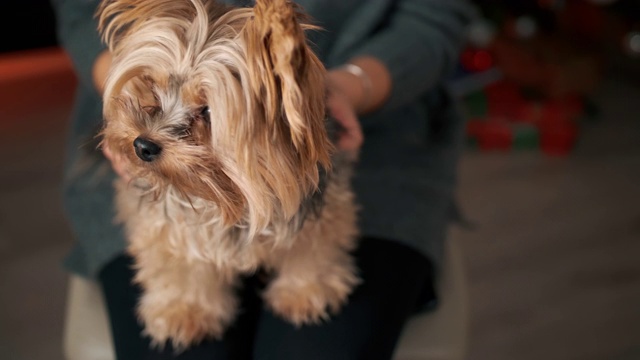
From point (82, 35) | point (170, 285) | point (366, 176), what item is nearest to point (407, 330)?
point (366, 176)

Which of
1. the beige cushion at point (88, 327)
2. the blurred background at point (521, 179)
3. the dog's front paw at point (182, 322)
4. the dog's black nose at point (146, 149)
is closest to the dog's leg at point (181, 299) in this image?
the dog's front paw at point (182, 322)

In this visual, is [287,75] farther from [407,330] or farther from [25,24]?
[25,24]

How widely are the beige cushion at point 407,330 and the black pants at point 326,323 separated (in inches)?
1.2

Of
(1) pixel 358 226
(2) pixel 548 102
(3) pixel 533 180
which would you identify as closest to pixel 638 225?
(3) pixel 533 180

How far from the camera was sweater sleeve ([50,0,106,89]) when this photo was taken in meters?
1.22

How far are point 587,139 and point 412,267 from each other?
143 centimetres

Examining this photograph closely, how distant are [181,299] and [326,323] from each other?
0.22 meters

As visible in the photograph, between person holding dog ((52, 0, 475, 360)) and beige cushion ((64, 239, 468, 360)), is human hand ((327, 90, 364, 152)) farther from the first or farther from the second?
beige cushion ((64, 239, 468, 360))

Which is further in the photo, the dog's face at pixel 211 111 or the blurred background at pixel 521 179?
the blurred background at pixel 521 179

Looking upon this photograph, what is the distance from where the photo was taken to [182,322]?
1002 millimetres

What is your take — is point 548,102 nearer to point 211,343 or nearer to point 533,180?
point 533,180

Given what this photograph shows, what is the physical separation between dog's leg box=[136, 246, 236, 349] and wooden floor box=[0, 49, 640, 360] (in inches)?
28.3

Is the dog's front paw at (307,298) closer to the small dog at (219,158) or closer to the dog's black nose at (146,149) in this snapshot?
the small dog at (219,158)

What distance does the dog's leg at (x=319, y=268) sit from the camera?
1002 mm
